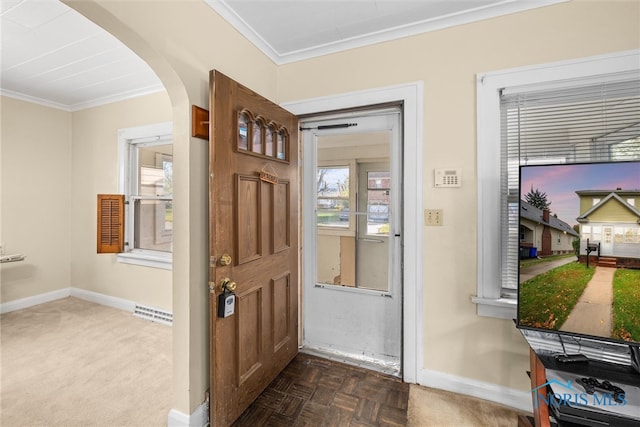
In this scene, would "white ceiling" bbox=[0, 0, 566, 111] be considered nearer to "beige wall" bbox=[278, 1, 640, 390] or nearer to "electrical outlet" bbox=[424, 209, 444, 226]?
"beige wall" bbox=[278, 1, 640, 390]

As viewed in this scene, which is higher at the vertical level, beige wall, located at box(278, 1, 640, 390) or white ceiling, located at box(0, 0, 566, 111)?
white ceiling, located at box(0, 0, 566, 111)

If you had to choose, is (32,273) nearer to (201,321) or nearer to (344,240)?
(201,321)

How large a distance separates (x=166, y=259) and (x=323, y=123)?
2323mm

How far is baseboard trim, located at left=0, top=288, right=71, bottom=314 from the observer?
3234mm

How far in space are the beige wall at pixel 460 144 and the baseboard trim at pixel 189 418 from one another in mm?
1505

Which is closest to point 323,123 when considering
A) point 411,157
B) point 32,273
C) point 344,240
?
point 411,157

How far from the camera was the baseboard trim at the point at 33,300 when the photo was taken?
3234 millimetres

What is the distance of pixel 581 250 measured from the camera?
1.31 metres

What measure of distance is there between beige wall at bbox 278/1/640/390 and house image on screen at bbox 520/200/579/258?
1.35ft

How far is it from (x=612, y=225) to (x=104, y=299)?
478cm

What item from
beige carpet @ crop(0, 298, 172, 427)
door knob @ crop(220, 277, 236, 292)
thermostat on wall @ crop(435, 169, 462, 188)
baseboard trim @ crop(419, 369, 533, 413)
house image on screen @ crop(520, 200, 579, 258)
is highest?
thermostat on wall @ crop(435, 169, 462, 188)

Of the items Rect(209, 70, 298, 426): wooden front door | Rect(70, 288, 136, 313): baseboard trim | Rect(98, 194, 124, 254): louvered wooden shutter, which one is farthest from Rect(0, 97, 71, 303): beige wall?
Rect(209, 70, 298, 426): wooden front door

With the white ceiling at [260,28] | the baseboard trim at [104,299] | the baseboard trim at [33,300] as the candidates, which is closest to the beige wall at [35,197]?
the baseboard trim at [33,300]

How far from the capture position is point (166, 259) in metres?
3.12
